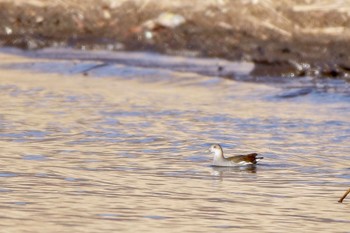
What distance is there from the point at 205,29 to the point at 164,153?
26.7 ft

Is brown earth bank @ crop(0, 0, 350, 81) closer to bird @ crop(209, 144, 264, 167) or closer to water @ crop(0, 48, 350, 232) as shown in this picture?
water @ crop(0, 48, 350, 232)

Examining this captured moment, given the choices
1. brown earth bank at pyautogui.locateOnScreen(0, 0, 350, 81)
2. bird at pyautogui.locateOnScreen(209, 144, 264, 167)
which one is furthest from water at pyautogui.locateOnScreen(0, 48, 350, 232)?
brown earth bank at pyautogui.locateOnScreen(0, 0, 350, 81)

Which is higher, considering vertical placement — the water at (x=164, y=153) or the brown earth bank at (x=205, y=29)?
the brown earth bank at (x=205, y=29)

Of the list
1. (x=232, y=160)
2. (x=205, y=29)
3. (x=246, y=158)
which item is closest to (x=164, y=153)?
(x=232, y=160)

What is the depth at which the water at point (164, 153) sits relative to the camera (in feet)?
27.7

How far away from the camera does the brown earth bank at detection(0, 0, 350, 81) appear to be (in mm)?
17672

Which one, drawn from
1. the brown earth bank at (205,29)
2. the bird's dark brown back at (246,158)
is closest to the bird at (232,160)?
the bird's dark brown back at (246,158)

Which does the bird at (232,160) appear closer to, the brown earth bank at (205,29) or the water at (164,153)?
the water at (164,153)

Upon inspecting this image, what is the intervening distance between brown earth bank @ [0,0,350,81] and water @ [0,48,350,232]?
3.97 feet

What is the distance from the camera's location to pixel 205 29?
19219mm

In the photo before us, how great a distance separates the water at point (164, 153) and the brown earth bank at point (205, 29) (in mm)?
1210

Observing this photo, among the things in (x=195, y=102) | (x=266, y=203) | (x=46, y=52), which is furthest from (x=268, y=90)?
(x=266, y=203)

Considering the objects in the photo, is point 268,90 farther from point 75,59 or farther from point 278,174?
point 278,174

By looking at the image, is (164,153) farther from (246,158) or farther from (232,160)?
Result: (246,158)
